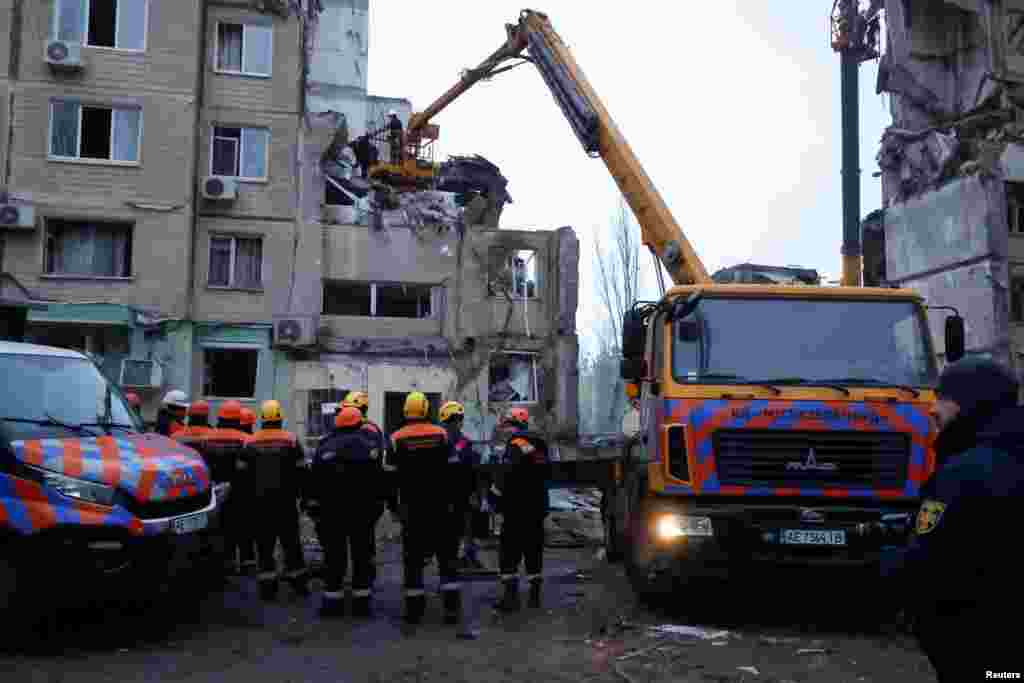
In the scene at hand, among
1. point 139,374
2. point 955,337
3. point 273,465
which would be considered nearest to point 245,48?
point 139,374

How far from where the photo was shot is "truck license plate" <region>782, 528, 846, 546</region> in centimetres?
716

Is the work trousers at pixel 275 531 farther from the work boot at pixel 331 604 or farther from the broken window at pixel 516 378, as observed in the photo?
the broken window at pixel 516 378

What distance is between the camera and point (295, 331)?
877 inches

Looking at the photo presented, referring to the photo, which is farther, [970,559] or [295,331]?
[295,331]

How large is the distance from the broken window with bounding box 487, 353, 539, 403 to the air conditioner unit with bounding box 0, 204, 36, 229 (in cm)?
1180

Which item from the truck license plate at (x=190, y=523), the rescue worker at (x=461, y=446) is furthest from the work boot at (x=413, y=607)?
the truck license plate at (x=190, y=523)

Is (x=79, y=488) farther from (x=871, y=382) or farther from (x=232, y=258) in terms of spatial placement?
(x=232, y=258)

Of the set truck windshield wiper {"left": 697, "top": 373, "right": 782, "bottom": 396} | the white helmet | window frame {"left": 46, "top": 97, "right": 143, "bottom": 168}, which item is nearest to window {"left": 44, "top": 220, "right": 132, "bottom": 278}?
window frame {"left": 46, "top": 97, "right": 143, "bottom": 168}

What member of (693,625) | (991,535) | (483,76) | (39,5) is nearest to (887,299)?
(693,625)

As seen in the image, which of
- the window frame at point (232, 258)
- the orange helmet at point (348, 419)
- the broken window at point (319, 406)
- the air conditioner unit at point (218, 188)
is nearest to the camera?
→ the orange helmet at point (348, 419)

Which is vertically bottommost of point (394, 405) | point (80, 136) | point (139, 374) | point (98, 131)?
point (394, 405)

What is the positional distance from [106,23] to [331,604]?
19.6 metres

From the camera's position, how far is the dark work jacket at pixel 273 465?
8414 mm

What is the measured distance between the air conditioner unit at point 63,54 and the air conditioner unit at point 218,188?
4.03 meters
